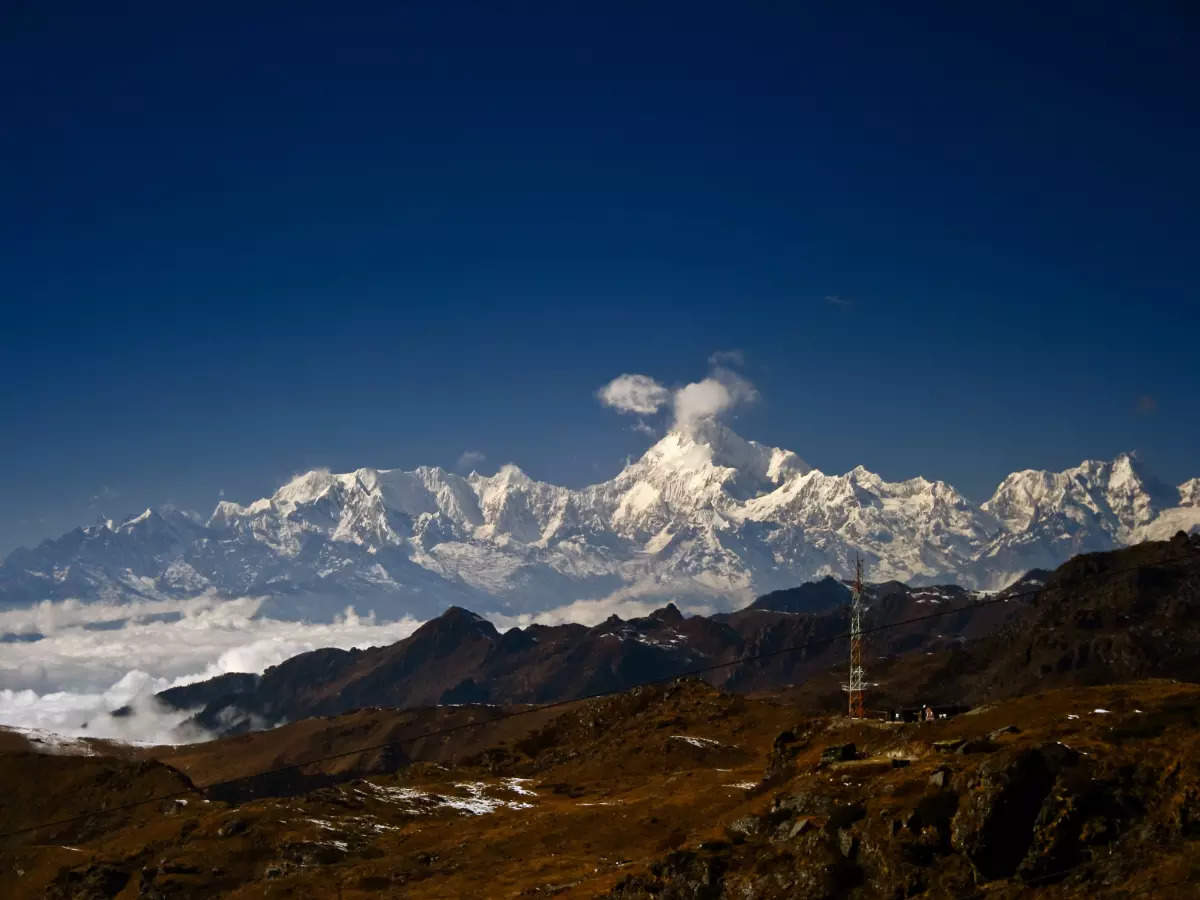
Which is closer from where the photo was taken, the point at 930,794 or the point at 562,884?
the point at 930,794

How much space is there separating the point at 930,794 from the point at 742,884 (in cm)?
1745

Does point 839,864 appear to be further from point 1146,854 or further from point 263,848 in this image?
point 263,848

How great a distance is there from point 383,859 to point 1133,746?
371ft

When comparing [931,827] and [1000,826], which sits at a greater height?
[1000,826]

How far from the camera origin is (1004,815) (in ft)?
237

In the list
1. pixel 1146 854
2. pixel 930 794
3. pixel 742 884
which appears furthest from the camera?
pixel 742 884

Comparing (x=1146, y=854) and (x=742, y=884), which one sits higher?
(x=1146, y=854)

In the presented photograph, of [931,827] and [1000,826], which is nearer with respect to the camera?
[1000,826]

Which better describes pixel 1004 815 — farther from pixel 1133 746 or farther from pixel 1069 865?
pixel 1133 746

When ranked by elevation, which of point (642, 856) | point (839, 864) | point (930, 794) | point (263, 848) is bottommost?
point (263, 848)

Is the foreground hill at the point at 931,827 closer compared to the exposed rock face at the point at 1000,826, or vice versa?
the exposed rock face at the point at 1000,826

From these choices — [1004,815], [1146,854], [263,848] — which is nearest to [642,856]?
[1004,815]

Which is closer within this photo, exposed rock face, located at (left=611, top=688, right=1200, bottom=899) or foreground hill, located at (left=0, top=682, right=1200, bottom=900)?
exposed rock face, located at (left=611, top=688, right=1200, bottom=899)

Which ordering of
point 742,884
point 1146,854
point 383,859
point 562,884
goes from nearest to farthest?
point 1146,854
point 742,884
point 562,884
point 383,859
